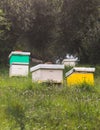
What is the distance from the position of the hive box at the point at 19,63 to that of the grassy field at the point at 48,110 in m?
4.25

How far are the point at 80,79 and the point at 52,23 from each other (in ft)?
25.8

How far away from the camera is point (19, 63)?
13953 millimetres

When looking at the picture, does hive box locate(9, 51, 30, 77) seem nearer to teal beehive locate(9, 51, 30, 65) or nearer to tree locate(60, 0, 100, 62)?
teal beehive locate(9, 51, 30, 65)

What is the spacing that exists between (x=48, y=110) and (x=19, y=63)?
20.6ft

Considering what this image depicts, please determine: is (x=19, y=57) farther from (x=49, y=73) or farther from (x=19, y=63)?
(x=49, y=73)

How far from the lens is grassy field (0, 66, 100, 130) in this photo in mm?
7125

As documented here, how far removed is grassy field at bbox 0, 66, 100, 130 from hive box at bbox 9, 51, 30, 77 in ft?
14.0

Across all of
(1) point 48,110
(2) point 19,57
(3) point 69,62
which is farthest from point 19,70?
(1) point 48,110

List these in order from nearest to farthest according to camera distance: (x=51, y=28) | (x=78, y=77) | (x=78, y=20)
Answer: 1. (x=78, y=77)
2. (x=78, y=20)
3. (x=51, y=28)

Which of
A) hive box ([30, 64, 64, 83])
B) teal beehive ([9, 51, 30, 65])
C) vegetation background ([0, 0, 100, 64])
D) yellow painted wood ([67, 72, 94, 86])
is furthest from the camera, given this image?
vegetation background ([0, 0, 100, 64])

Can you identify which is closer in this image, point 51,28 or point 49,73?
point 49,73

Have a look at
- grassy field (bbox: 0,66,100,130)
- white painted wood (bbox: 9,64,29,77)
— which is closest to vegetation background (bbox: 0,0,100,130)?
white painted wood (bbox: 9,64,29,77)

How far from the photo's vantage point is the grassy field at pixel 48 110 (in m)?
7.12

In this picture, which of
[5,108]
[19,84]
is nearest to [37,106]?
[5,108]
